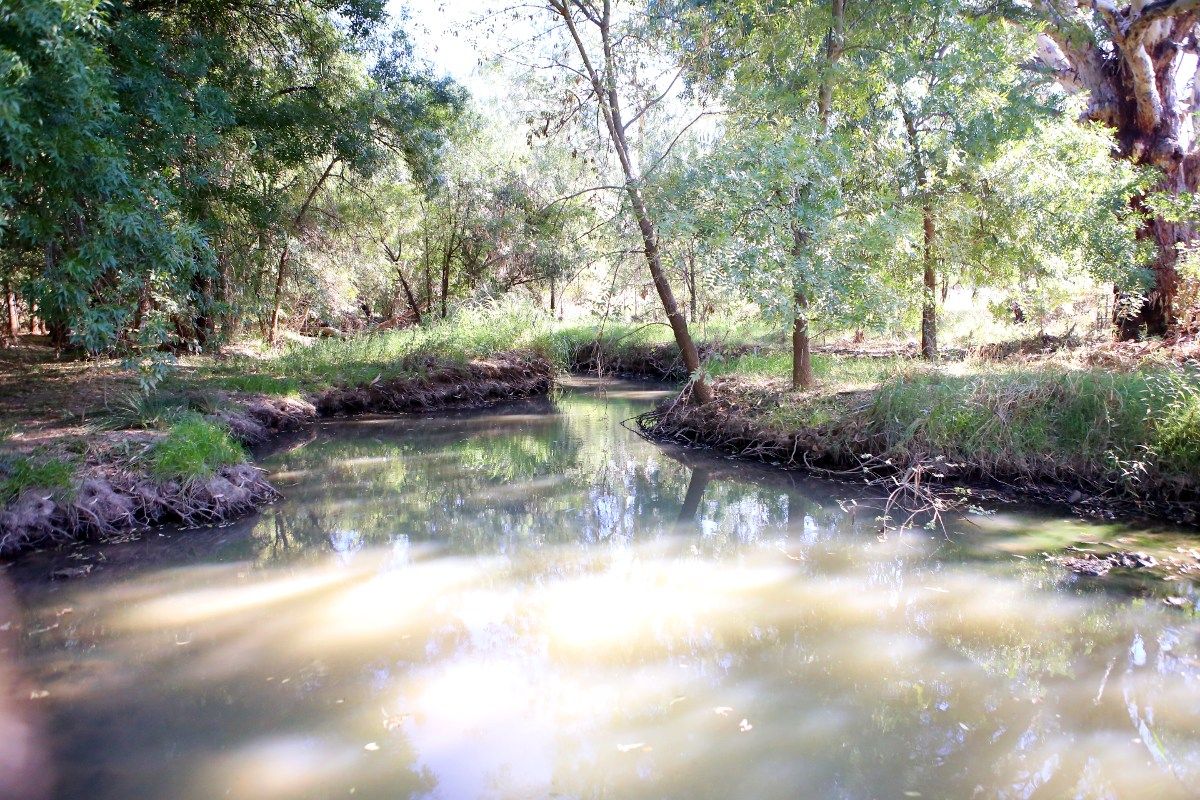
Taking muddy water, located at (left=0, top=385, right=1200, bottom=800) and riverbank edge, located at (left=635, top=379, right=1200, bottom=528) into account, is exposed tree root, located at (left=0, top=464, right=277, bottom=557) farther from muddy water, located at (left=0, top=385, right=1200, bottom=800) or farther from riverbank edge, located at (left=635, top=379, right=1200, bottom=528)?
riverbank edge, located at (left=635, top=379, right=1200, bottom=528)

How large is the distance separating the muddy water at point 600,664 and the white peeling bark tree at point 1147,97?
632 cm

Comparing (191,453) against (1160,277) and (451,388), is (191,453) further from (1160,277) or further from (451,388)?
(1160,277)

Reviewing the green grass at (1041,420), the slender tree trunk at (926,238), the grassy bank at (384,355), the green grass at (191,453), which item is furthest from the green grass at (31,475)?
the slender tree trunk at (926,238)

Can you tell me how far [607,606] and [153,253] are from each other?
15.3ft

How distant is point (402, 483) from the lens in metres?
8.91

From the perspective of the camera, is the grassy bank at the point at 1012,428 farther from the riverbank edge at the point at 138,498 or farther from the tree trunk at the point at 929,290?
the riverbank edge at the point at 138,498

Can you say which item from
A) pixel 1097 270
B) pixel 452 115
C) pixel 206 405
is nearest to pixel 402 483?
pixel 206 405

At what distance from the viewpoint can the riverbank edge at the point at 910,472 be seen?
6.68 meters

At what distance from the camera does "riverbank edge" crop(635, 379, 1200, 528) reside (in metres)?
6.68

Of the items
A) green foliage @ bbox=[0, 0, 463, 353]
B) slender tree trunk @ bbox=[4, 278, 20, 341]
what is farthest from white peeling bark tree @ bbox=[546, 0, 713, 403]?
slender tree trunk @ bbox=[4, 278, 20, 341]

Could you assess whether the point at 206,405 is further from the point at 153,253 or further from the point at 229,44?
the point at 229,44

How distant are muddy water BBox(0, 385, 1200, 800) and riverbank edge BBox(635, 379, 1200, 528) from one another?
1.93 feet

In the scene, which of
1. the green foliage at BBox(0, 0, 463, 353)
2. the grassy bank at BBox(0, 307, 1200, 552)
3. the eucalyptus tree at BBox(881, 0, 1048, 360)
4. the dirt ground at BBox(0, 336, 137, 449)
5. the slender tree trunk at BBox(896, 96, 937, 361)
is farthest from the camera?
the slender tree trunk at BBox(896, 96, 937, 361)

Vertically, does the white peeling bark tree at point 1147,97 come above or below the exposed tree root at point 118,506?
above
